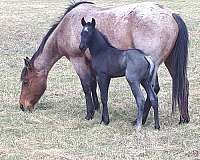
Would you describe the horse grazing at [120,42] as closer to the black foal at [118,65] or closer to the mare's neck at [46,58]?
the mare's neck at [46,58]

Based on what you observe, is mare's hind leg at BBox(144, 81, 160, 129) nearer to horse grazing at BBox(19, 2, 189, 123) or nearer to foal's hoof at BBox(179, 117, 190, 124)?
horse grazing at BBox(19, 2, 189, 123)

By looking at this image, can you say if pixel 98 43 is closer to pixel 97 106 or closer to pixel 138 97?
pixel 138 97

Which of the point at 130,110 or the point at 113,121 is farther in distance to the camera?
the point at 130,110

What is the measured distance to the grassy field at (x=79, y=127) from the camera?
6.02m

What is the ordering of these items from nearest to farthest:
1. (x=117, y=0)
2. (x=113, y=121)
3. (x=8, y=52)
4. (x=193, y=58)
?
(x=113, y=121)
(x=193, y=58)
(x=8, y=52)
(x=117, y=0)

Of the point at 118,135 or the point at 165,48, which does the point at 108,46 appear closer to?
the point at 165,48

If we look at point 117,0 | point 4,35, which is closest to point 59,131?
point 4,35

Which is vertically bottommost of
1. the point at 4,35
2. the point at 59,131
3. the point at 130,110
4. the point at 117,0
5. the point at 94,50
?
the point at 117,0

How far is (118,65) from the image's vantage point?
281 inches

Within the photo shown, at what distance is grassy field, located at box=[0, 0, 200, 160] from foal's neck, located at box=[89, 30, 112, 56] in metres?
1.04

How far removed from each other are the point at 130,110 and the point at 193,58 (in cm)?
443

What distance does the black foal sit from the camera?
697 centimetres

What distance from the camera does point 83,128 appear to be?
716 cm

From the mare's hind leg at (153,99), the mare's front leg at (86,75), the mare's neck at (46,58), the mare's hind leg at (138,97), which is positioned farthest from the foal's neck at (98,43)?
the mare's neck at (46,58)
